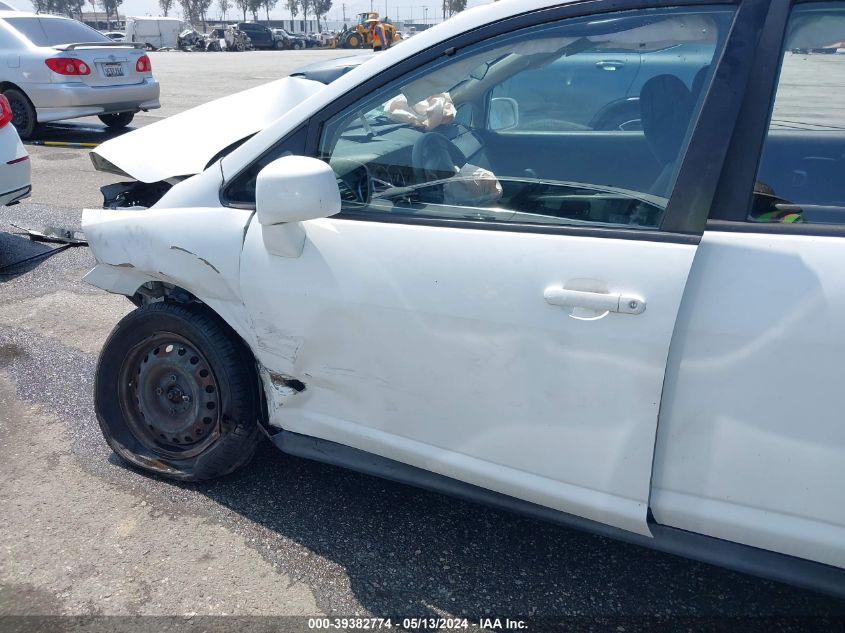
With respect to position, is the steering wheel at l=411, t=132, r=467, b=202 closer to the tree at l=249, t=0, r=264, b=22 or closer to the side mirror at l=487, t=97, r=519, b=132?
the side mirror at l=487, t=97, r=519, b=132

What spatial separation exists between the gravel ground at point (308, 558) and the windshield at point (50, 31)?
344 inches

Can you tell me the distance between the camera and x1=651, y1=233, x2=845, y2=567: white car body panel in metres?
1.73

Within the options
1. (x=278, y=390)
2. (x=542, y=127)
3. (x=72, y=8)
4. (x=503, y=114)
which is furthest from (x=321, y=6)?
(x=278, y=390)

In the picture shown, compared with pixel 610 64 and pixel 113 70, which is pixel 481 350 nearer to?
pixel 610 64

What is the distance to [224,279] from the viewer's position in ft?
8.15

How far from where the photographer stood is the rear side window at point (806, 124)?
185 cm

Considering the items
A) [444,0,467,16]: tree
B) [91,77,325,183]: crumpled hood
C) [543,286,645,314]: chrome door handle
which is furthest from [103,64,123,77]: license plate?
[543,286,645,314]: chrome door handle

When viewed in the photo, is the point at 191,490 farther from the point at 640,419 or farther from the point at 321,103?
the point at 640,419

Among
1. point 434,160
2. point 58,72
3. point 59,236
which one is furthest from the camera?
point 58,72

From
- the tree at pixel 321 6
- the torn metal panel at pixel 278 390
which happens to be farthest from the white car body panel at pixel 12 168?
the tree at pixel 321 6

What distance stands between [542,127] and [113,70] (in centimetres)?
961

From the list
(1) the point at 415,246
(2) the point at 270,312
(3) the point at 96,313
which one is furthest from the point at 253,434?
(3) the point at 96,313

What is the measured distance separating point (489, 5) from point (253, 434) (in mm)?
1658

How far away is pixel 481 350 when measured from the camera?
81.8 inches
